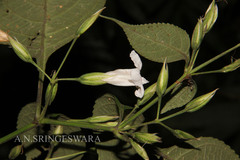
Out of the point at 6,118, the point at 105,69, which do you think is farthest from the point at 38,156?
the point at 105,69

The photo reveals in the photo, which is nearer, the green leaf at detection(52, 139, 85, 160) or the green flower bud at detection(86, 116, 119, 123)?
the green flower bud at detection(86, 116, 119, 123)

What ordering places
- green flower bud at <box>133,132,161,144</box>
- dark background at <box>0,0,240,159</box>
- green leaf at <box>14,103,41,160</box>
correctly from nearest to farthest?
1. green flower bud at <box>133,132,161,144</box>
2. green leaf at <box>14,103,41,160</box>
3. dark background at <box>0,0,240,159</box>

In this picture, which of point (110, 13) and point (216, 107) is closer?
point (110, 13)

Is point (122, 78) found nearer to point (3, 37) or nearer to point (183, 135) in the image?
point (183, 135)

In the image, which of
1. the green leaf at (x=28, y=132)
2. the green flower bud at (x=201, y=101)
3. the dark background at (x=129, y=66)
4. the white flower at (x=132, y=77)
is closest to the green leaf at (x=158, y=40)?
the white flower at (x=132, y=77)

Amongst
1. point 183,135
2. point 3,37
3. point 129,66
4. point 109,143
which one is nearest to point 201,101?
point 183,135

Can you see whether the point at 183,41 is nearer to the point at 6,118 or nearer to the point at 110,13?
the point at 110,13

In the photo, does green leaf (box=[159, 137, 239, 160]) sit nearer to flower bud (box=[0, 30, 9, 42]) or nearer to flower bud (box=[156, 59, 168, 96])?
flower bud (box=[156, 59, 168, 96])

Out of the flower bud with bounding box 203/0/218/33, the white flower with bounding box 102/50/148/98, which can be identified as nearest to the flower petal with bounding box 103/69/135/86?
the white flower with bounding box 102/50/148/98
